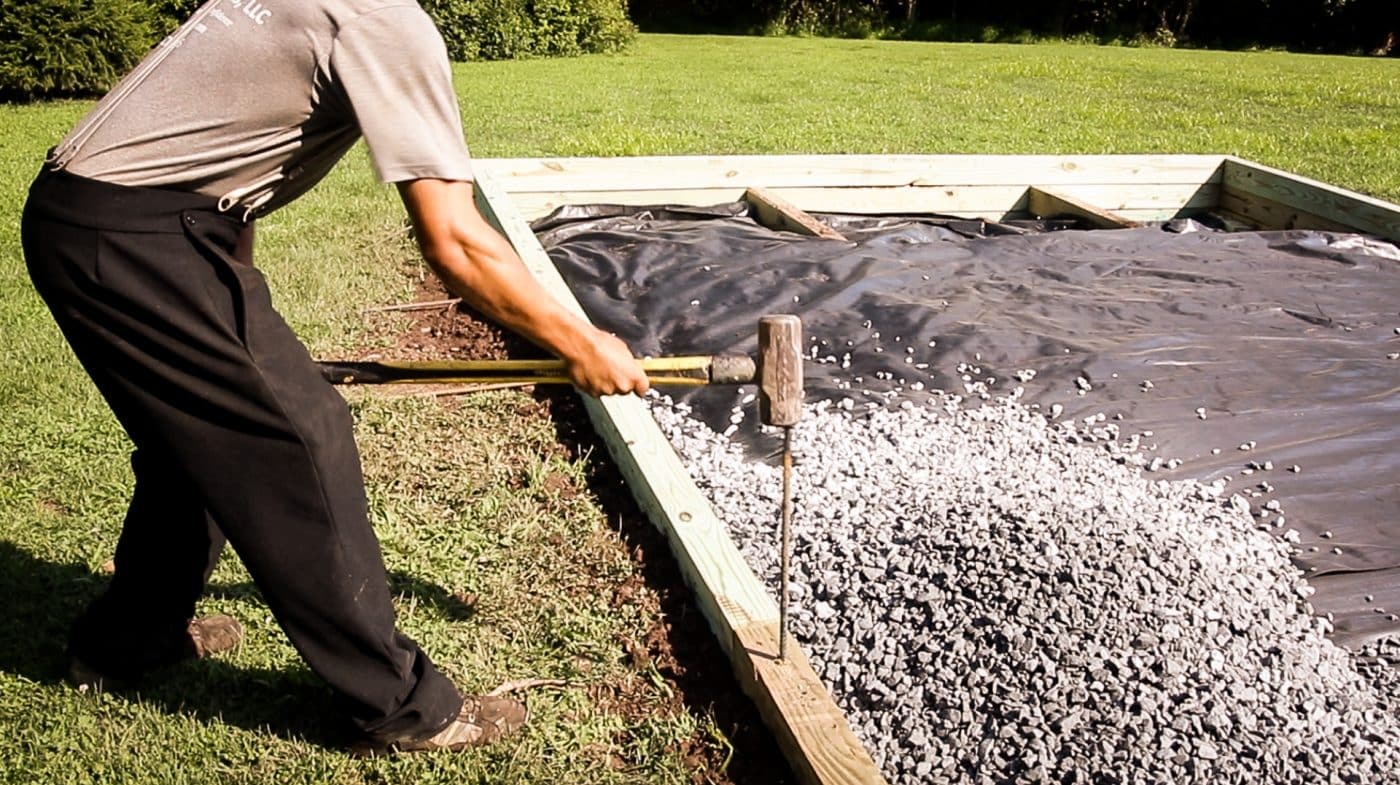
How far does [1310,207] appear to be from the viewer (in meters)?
6.42

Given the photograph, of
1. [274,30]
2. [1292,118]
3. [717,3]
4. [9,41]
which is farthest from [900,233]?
[717,3]

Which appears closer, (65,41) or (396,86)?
(396,86)

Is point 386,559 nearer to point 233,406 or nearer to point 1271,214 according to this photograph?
point 233,406

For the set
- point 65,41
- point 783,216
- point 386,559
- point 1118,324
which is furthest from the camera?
point 65,41

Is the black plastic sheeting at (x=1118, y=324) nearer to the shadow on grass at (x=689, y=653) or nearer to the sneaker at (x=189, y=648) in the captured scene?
the shadow on grass at (x=689, y=653)

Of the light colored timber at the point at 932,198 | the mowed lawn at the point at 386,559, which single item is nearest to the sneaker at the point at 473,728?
the mowed lawn at the point at 386,559

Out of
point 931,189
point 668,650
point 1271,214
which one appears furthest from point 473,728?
point 1271,214

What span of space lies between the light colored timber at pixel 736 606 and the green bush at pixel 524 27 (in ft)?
47.5

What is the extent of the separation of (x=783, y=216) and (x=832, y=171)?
0.79 m

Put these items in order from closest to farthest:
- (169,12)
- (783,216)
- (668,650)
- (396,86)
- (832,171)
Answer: (396,86) → (668,650) → (783,216) → (832,171) → (169,12)

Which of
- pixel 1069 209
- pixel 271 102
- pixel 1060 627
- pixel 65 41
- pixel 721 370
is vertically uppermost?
pixel 271 102

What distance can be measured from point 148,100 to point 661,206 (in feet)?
15.6

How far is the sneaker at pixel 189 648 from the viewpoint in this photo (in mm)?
2629

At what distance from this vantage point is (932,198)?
697 centimetres
